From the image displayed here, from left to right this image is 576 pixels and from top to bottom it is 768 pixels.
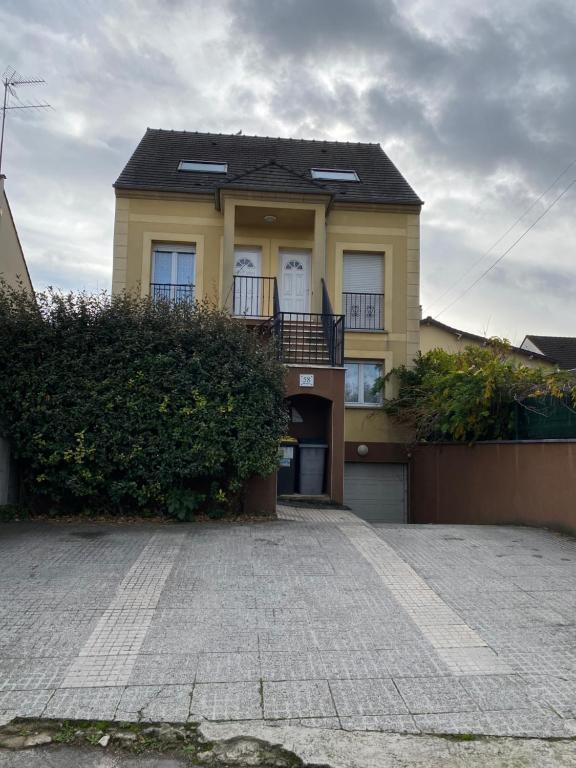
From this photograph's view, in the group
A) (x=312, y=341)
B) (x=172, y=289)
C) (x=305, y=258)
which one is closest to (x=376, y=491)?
(x=312, y=341)

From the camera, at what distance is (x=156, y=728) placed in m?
3.56

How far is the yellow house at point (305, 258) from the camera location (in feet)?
52.5

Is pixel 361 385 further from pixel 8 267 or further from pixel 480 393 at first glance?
pixel 8 267

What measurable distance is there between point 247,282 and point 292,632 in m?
12.8

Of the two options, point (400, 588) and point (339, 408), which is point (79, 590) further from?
point (339, 408)

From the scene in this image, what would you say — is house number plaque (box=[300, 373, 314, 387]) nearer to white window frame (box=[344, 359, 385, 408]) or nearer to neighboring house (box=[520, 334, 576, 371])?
white window frame (box=[344, 359, 385, 408])

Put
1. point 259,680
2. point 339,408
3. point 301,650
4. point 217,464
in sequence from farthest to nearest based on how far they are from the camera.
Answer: point 339,408 < point 217,464 < point 301,650 < point 259,680

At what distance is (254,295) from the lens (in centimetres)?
1662

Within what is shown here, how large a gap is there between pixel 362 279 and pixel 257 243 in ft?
9.57

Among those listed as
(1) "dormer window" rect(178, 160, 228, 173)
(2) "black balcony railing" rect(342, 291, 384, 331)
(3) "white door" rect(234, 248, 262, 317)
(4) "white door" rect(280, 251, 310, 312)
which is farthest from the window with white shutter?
(1) "dormer window" rect(178, 160, 228, 173)

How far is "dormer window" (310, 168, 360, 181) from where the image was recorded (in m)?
18.3

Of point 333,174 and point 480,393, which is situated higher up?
point 333,174

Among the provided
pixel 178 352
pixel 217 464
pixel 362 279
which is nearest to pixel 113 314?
pixel 178 352


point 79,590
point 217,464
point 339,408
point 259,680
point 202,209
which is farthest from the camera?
point 202,209
